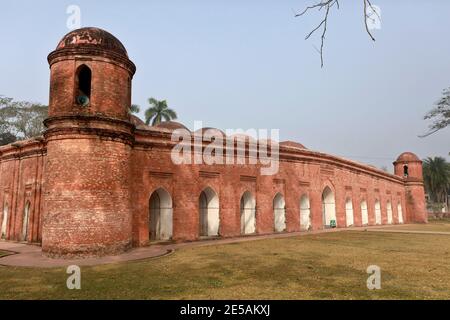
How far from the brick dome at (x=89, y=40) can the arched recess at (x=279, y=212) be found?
11276mm

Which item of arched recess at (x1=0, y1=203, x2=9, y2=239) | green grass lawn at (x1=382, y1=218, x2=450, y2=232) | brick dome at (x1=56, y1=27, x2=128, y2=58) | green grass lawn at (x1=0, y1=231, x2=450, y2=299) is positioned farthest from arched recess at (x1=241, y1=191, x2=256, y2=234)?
green grass lawn at (x1=382, y1=218, x2=450, y2=232)

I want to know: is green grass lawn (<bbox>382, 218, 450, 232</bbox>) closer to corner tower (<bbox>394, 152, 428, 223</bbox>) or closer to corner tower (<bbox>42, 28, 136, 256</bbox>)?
corner tower (<bbox>394, 152, 428, 223</bbox>)

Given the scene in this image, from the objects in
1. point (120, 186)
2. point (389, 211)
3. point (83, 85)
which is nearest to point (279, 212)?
point (120, 186)

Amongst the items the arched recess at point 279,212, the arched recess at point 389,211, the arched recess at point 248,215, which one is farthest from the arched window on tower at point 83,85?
the arched recess at point 389,211

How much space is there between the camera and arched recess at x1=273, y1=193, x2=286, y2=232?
18.6 m

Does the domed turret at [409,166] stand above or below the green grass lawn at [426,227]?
above

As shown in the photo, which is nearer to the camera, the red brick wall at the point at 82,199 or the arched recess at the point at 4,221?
the red brick wall at the point at 82,199

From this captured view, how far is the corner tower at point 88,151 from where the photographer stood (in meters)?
10.1

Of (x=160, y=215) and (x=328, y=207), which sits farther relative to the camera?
(x=328, y=207)

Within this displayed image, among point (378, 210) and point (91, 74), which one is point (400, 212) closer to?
point (378, 210)

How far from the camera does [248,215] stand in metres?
17.2

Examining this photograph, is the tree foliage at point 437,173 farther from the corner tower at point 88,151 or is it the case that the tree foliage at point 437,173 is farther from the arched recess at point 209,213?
the corner tower at point 88,151

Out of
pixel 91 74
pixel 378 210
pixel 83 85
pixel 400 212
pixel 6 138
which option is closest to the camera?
pixel 91 74

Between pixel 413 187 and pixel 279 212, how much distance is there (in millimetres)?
21929
